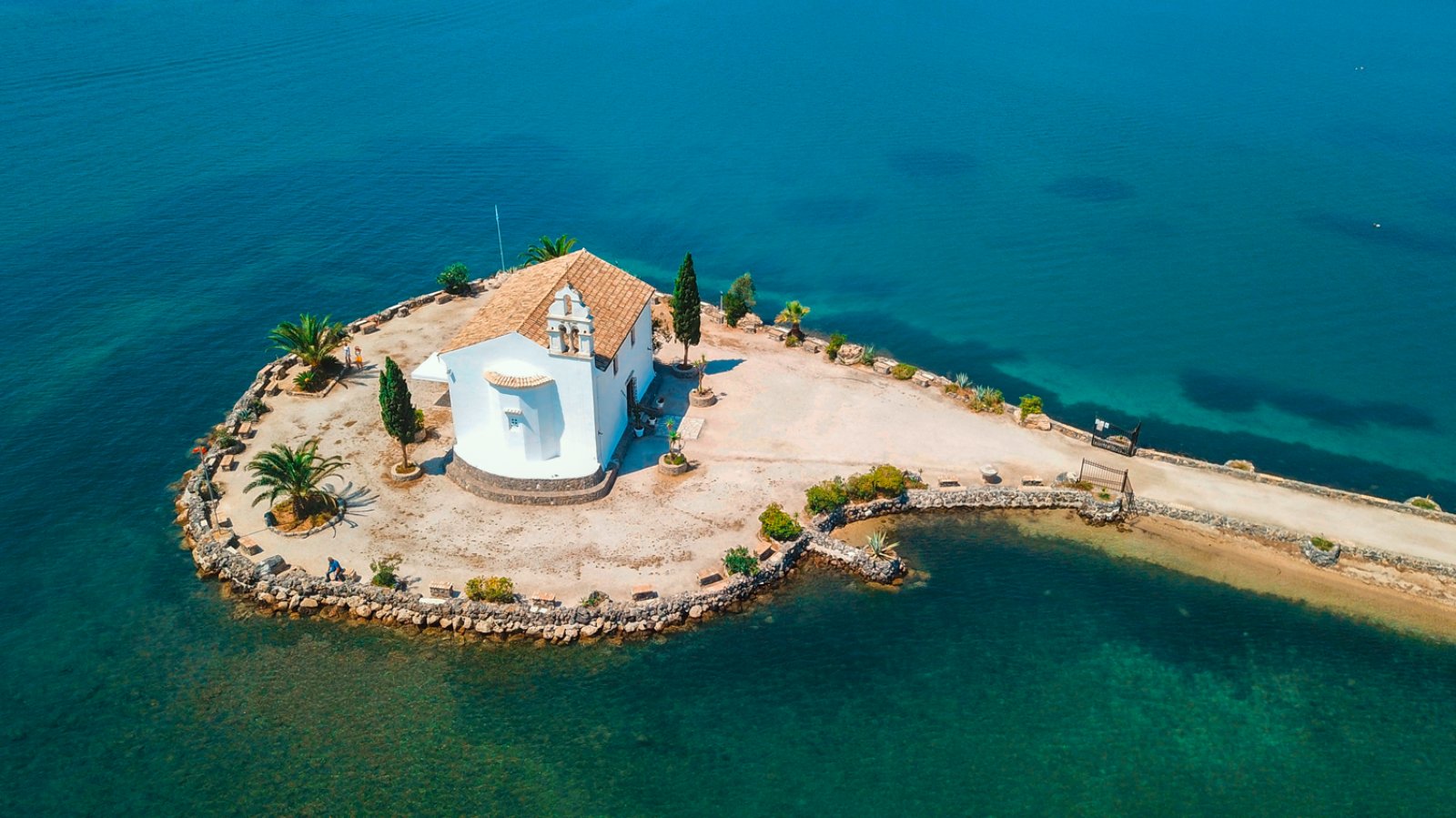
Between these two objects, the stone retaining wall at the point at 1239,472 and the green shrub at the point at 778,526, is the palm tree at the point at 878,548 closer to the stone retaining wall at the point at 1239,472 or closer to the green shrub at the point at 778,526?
the green shrub at the point at 778,526

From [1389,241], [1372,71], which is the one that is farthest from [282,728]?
[1372,71]

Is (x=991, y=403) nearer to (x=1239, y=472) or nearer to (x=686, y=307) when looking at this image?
(x=1239, y=472)

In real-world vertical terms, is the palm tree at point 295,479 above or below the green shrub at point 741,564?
above

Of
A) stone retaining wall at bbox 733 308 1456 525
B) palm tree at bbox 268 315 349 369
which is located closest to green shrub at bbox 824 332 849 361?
stone retaining wall at bbox 733 308 1456 525

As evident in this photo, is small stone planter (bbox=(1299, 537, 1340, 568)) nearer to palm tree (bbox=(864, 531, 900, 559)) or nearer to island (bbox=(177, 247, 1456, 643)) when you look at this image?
island (bbox=(177, 247, 1456, 643))

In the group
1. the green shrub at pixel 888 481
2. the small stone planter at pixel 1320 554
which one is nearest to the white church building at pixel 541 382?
the green shrub at pixel 888 481

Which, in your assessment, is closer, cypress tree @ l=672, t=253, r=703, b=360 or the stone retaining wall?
the stone retaining wall

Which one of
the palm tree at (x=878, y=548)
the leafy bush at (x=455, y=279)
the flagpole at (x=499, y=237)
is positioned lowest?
the palm tree at (x=878, y=548)
